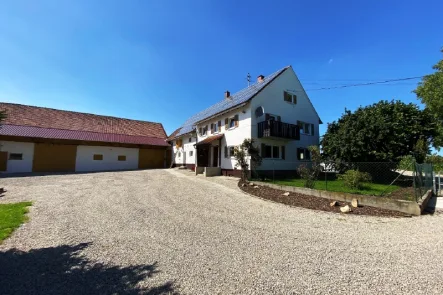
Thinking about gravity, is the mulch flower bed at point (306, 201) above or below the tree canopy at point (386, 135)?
below

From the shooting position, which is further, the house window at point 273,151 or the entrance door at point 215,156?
the entrance door at point 215,156

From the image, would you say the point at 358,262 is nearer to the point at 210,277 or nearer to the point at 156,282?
the point at 210,277

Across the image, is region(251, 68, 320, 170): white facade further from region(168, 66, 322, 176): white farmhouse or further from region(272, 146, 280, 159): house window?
region(272, 146, 280, 159): house window

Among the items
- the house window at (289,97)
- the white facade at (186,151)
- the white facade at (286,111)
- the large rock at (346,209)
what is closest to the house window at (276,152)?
the white facade at (286,111)

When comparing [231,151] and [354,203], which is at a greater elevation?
[231,151]

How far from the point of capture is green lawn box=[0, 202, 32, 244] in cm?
552

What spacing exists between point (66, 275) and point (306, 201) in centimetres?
906

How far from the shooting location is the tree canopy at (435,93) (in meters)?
20.7

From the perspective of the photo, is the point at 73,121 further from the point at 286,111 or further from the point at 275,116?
the point at 286,111

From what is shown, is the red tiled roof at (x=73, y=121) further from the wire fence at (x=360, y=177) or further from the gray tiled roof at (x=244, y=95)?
the wire fence at (x=360, y=177)

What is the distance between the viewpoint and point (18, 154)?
2177 centimetres

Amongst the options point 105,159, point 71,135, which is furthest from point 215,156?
point 71,135

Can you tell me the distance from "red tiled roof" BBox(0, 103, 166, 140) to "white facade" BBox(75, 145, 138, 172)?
10.3ft

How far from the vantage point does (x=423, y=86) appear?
22.8m
